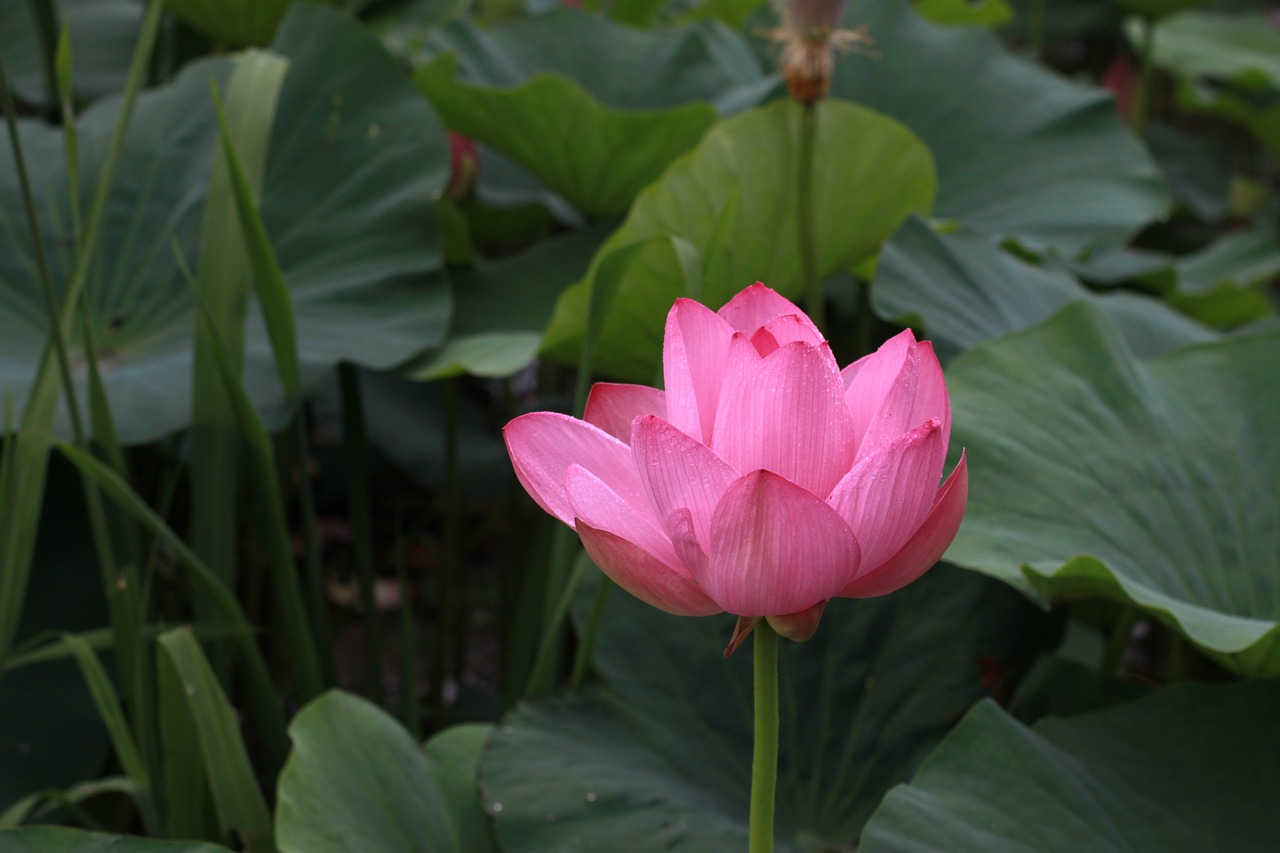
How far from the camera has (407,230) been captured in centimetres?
110

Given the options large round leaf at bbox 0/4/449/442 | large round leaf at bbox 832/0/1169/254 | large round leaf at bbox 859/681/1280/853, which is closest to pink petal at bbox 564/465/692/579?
large round leaf at bbox 859/681/1280/853

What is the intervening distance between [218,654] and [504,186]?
2.41 ft

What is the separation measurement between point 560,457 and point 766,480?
0.09 meters

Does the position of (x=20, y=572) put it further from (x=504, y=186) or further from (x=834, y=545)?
(x=504, y=186)

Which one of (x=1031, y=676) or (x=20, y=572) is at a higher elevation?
(x=20, y=572)

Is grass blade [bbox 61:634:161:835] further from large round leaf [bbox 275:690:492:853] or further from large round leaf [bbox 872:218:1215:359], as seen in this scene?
large round leaf [bbox 872:218:1215:359]

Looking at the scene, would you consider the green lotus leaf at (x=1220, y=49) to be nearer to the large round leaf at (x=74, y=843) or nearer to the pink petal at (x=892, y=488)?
the pink petal at (x=892, y=488)

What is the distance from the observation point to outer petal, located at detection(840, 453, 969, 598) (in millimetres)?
370

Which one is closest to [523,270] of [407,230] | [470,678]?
[407,230]

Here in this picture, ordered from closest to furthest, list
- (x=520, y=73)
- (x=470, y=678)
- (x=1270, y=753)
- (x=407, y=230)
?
(x=1270, y=753)
(x=407, y=230)
(x=520, y=73)
(x=470, y=678)

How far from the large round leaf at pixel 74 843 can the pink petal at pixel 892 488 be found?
0.40m

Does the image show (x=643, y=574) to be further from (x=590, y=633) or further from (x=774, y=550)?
(x=590, y=633)

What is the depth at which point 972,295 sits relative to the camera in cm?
100

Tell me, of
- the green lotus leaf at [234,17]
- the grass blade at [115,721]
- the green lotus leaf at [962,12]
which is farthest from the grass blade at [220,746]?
the green lotus leaf at [962,12]
